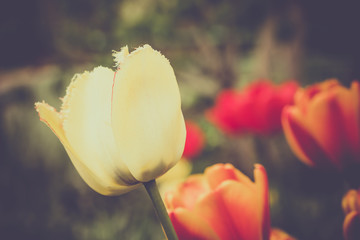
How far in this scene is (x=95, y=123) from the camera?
0.19 metres

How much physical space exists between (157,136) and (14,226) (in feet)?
1.82

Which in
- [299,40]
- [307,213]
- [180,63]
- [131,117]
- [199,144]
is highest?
[180,63]

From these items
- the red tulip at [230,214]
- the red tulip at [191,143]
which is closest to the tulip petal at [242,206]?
the red tulip at [230,214]

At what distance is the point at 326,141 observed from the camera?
264 millimetres

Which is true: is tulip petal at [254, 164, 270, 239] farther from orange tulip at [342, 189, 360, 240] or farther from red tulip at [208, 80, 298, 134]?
red tulip at [208, 80, 298, 134]

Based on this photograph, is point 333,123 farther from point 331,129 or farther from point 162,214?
point 162,214

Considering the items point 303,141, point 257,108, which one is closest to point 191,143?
point 257,108

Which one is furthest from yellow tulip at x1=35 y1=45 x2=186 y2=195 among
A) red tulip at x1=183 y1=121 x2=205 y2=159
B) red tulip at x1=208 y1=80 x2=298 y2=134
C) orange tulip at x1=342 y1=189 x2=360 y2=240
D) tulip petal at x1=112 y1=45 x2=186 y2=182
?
red tulip at x1=183 y1=121 x2=205 y2=159

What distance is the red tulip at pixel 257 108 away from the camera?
2.18 feet

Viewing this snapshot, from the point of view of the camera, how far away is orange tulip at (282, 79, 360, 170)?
26 centimetres

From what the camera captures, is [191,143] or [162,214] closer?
[162,214]

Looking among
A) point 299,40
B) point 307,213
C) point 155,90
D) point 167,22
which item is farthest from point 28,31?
point 155,90

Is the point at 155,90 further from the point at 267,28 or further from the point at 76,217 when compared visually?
the point at 267,28

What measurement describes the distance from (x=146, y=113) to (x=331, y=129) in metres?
0.16
